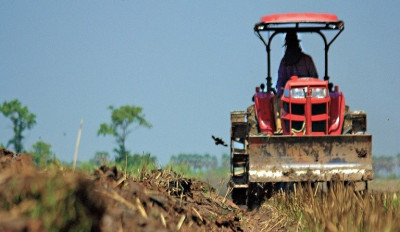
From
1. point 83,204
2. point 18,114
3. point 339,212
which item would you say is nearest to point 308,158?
point 339,212

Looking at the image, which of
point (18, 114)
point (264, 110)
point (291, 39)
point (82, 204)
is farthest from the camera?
point (18, 114)

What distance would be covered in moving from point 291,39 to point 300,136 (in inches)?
91.7

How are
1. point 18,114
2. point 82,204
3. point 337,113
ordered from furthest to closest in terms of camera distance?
point 18,114
point 337,113
point 82,204

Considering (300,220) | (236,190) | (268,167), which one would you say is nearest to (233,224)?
(300,220)

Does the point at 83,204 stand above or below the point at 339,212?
above

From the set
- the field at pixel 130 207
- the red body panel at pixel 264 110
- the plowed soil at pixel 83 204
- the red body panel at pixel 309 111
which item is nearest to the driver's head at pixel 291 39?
the red body panel at pixel 309 111

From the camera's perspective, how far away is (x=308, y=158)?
1202 cm

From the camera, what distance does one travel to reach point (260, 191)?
41.3ft

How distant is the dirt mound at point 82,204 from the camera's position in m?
5.14

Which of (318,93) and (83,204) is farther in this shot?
(318,93)

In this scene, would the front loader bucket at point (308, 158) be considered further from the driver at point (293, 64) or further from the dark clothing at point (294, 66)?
the dark clothing at point (294, 66)

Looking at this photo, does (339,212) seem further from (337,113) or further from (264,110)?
(264,110)

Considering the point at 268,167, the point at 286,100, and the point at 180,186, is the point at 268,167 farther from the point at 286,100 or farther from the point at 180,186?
the point at 180,186

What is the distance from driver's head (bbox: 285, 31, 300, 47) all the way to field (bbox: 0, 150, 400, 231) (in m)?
3.57
